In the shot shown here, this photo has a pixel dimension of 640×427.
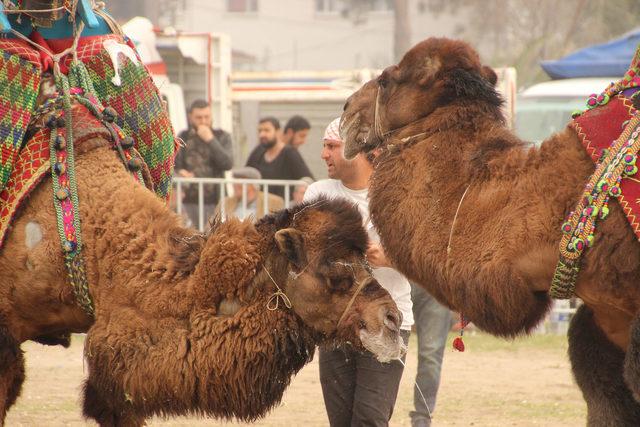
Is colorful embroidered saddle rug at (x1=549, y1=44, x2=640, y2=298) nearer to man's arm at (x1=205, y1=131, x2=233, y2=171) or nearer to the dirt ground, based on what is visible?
the dirt ground

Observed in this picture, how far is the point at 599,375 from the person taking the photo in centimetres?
503

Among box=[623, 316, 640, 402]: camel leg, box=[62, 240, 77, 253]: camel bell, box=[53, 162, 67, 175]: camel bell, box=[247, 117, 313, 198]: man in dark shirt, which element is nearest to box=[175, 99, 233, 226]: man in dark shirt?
box=[247, 117, 313, 198]: man in dark shirt

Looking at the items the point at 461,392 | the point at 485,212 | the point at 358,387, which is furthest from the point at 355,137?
the point at 461,392

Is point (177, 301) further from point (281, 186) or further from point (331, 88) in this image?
point (331, 88)

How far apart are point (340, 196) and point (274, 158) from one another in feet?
29.4

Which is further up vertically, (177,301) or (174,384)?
(177,301)

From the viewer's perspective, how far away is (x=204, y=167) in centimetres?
1376

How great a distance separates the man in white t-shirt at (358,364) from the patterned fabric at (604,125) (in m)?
1.41

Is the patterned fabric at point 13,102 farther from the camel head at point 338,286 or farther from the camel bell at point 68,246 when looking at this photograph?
the camel head at point 338,286

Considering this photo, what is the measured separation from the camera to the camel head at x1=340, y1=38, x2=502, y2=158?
4.89 m

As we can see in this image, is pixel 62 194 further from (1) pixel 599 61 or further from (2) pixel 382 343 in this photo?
(1) pixel 599 61

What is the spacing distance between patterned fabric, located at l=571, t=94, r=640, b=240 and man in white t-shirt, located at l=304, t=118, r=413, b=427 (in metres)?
1.41

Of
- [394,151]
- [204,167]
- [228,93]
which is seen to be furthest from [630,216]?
[228,93]

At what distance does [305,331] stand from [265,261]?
→ 33 centimetres
